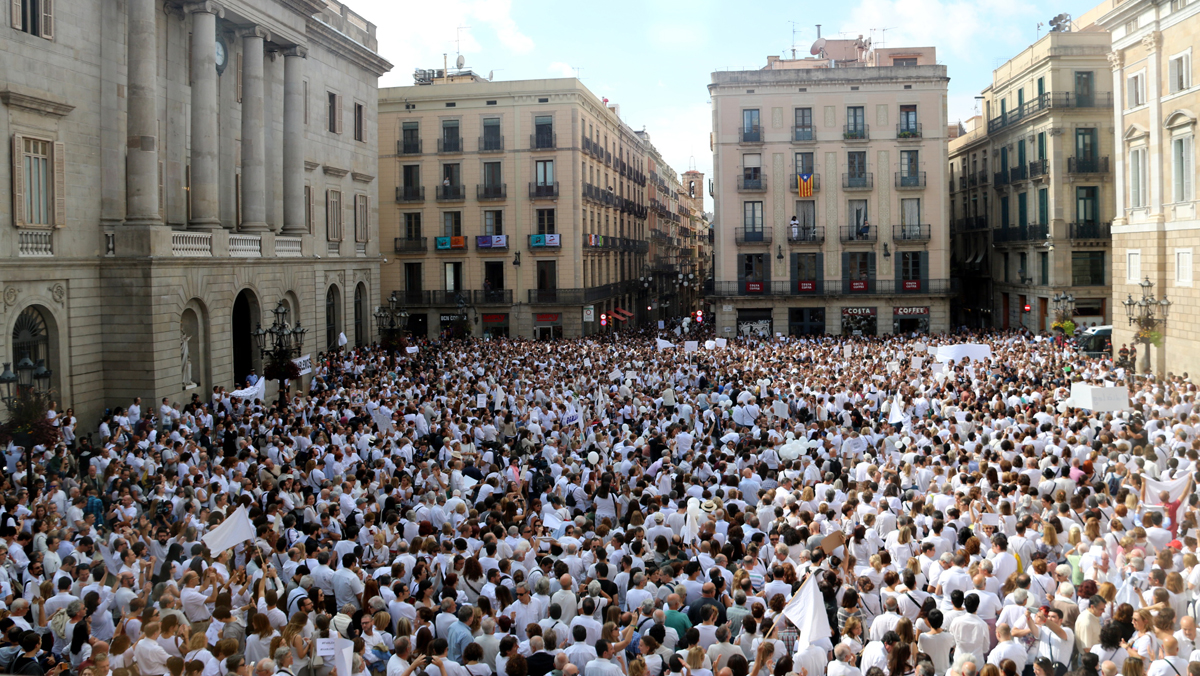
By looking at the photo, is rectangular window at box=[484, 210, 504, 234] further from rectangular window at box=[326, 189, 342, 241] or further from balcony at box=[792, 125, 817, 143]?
balcony at box=[792, 125, 817, 143]

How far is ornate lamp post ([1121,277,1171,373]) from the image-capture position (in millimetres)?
30719

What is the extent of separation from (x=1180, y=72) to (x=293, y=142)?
1190 inches

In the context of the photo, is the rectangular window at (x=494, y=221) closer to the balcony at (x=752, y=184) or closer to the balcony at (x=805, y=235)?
the balcony at (x=752, y=184)

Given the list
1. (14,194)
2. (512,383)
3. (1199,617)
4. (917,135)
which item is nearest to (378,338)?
(512,383)

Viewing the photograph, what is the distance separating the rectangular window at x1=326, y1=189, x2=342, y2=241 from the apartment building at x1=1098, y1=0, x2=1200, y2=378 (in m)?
29.6

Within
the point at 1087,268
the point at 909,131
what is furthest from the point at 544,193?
the point at 1087,268

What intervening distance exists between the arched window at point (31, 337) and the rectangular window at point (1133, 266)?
33114mm

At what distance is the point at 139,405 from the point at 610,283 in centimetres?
4046

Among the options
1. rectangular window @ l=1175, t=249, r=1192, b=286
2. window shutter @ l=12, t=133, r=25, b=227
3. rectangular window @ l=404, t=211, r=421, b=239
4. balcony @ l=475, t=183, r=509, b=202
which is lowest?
rectangular window @ l=1175, t=249, r=1192, b=286

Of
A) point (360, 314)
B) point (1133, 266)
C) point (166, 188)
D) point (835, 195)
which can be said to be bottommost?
point (360, 314)

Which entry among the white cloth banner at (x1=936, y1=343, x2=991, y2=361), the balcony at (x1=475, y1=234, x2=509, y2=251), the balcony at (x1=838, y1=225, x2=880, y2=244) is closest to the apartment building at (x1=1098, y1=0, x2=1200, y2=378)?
the white cloth banner at (x1=936, y1=343, x2=991, y2=361)

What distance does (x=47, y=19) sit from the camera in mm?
24828

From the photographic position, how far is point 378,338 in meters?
44.8

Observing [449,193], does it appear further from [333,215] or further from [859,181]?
[859,181]
